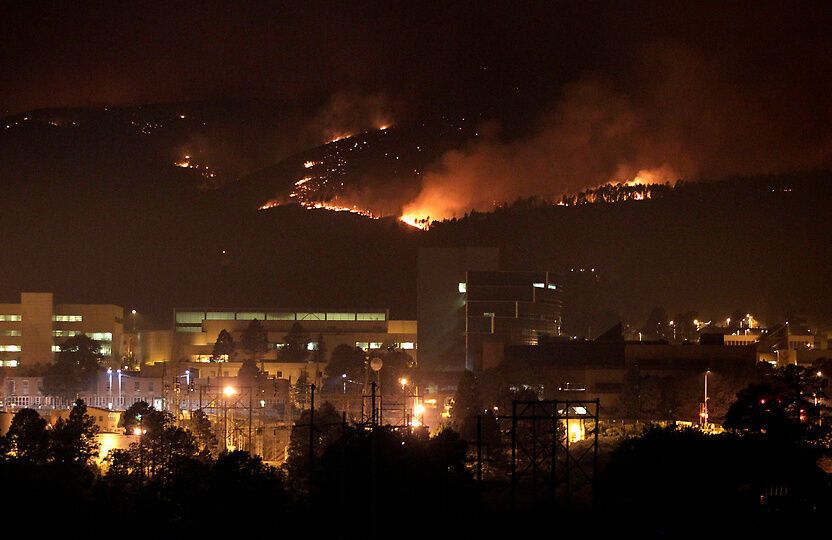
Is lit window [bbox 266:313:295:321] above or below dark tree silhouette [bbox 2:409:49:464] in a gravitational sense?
above

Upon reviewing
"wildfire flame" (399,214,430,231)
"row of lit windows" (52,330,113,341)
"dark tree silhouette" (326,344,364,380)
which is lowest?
"dark tree silhouette" (326,344,364,380)

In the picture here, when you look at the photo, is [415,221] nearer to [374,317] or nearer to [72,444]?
[374,317]

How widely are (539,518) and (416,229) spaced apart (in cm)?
5999

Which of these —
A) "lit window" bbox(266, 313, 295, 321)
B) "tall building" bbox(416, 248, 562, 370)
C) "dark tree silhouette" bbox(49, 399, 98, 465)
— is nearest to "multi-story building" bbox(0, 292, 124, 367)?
"lit window" bbox(266, 313, 295, 321)

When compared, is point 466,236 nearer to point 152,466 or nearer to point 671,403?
point 671,403

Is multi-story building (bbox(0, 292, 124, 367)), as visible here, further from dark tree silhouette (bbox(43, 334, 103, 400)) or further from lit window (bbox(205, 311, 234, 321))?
lit window (bbox(205, 311, 234, 321))

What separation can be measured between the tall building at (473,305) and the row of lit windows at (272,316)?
16.3 ft

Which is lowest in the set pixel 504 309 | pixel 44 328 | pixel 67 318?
pixel 44 328

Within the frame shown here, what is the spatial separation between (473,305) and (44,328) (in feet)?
71.7

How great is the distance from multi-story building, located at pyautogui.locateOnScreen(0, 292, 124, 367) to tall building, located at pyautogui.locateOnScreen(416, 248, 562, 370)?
653 inches

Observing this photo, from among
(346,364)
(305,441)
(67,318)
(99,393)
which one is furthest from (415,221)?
(305,441)

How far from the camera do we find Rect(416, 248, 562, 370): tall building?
60.2 meters

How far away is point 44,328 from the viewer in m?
60.8

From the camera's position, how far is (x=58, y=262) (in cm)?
8894
